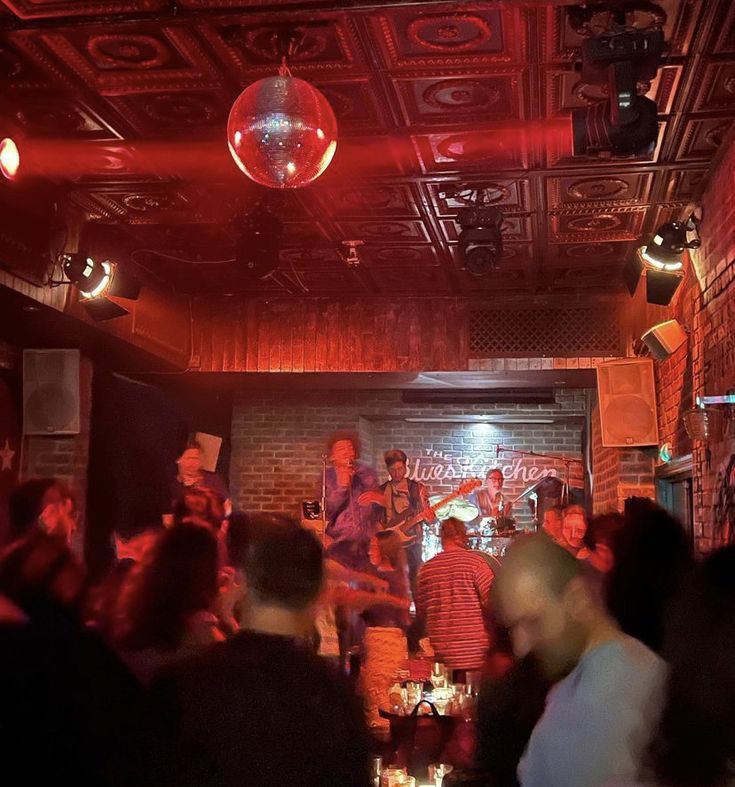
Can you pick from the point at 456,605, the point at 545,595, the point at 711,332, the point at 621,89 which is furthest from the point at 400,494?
the point at 545,595

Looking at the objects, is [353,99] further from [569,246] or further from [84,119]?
[569,246]

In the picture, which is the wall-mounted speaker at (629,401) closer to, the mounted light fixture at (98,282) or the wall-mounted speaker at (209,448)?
the mounted light fixture at (98,282)

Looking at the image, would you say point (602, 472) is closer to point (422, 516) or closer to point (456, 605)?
point (422, 516)

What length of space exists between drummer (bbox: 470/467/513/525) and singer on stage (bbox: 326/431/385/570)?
2.67 m

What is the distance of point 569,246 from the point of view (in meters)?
6.01

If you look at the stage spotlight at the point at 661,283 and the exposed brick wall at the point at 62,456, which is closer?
the stage spotlight at the point at 661,283

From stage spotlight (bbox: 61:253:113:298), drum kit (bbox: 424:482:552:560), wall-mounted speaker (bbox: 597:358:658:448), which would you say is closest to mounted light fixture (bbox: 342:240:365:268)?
stage spotlight (bbox: 61:253:113:298)

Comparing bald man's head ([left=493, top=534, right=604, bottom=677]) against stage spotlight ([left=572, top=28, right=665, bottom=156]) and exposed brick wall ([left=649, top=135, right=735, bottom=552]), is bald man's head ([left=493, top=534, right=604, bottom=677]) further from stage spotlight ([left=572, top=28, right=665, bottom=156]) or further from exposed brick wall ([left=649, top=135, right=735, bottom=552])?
exposed brick wall ([left=649, top=135, right=735, bottom=552])

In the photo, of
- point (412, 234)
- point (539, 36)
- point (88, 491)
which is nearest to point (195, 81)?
point (539, 36)

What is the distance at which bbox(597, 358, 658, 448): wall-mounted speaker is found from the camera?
6.43 meters

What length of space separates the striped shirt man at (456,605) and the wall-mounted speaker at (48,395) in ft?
8.69

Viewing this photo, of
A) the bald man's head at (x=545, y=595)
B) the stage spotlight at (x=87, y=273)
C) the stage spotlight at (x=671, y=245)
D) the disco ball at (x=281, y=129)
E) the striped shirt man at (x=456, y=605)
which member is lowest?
the striped shirt man at (x=456, y=605)

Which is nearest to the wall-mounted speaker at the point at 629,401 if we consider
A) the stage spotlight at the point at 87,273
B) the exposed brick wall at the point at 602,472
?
the exposed brick wall at the point at 602,472

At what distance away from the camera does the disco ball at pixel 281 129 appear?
2.73 metres
